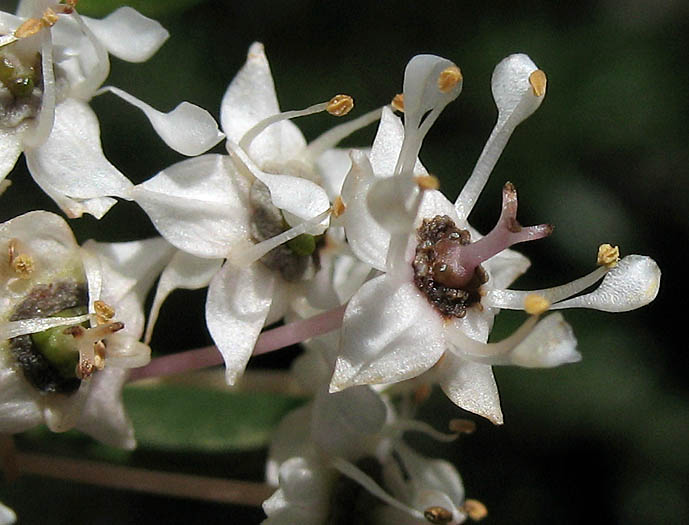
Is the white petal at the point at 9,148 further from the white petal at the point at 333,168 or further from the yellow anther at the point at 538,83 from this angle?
the yellow anther at the point at 538,83

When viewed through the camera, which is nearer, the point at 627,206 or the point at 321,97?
the point at 321,97

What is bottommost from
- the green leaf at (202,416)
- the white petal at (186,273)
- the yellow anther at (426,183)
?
the green leaf at (202,416)

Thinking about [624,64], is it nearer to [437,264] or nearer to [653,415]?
[653,415]

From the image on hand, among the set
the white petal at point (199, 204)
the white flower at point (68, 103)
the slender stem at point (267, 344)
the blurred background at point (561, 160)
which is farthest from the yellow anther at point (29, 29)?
the blurred background at point (561, 160)

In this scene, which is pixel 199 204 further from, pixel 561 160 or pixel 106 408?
pixel 561 160

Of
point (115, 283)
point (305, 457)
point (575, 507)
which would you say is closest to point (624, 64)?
point (575, 507)

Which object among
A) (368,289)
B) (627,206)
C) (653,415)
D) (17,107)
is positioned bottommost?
(653,415)
